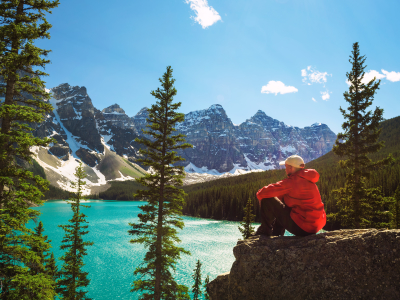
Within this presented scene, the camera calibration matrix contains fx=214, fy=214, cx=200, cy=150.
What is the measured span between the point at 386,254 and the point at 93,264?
3742 centimetres

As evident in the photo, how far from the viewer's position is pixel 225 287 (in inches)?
212

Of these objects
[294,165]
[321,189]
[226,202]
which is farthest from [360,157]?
[226,202]

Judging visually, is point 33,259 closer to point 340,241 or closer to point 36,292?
point 36,292

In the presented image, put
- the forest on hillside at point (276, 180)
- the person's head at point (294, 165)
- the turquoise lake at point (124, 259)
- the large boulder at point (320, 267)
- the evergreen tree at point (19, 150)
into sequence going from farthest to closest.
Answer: the forest on hillside at point (276, 180) < the turquoise lake at point (124, 259) < the evergreen tree at point (19, 150) < the person's head at point (294, 165) < the large boulder at point (320, 267)

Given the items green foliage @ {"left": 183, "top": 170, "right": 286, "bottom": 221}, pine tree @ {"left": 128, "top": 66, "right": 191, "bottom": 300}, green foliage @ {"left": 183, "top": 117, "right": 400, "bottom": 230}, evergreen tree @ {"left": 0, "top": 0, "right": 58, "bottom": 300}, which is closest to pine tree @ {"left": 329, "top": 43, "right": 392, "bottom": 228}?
pine tree @ {"left": 128, "top": 66, "right": 191, "bottom": 300}

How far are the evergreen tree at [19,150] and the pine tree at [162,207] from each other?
550 cm

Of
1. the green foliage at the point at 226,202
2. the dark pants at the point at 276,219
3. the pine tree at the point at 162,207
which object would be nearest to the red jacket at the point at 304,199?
the dark pants at the point at 276,219

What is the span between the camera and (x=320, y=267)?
13.0 feet

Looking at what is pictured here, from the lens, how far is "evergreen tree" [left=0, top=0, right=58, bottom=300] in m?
6.91

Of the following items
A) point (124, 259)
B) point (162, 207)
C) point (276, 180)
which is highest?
point (162, 207)

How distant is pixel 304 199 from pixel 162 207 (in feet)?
33.3

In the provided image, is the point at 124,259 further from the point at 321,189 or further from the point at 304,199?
the point at 321,189

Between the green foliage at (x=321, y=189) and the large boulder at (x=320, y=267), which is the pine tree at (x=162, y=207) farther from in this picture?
the green foliage at (x=321, y=189)

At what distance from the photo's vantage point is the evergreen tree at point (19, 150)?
691 centimetres
